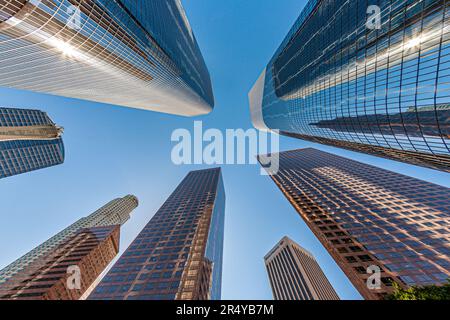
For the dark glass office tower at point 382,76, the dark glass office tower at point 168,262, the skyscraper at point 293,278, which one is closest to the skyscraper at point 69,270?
the dark glass office tower at point 168,262

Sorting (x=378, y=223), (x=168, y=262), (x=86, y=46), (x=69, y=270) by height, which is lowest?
(x=69, y=270)

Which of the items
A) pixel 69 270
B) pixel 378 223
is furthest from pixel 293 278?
pixel 69 270

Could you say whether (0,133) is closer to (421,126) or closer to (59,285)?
(421,126)

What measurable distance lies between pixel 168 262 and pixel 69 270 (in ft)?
157

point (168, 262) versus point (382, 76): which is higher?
point (382, 76)

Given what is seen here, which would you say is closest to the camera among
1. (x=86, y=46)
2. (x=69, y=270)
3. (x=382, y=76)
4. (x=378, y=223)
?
(x=382, y=76)

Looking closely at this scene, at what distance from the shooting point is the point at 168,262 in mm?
62094

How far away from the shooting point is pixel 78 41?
36.1 m

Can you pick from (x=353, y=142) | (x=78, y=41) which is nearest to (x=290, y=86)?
(x=353, y=142)

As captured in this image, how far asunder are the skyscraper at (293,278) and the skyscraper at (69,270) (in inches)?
4001

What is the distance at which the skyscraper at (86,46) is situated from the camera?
28.7m

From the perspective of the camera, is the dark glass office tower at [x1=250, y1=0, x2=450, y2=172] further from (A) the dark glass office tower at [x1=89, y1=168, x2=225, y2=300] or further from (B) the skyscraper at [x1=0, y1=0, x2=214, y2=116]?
(A) the dark glass office tower at [x1=89, y1=168, x2=225, y2=300]

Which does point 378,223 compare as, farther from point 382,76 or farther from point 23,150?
point 23,150

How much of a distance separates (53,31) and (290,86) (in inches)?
3243
